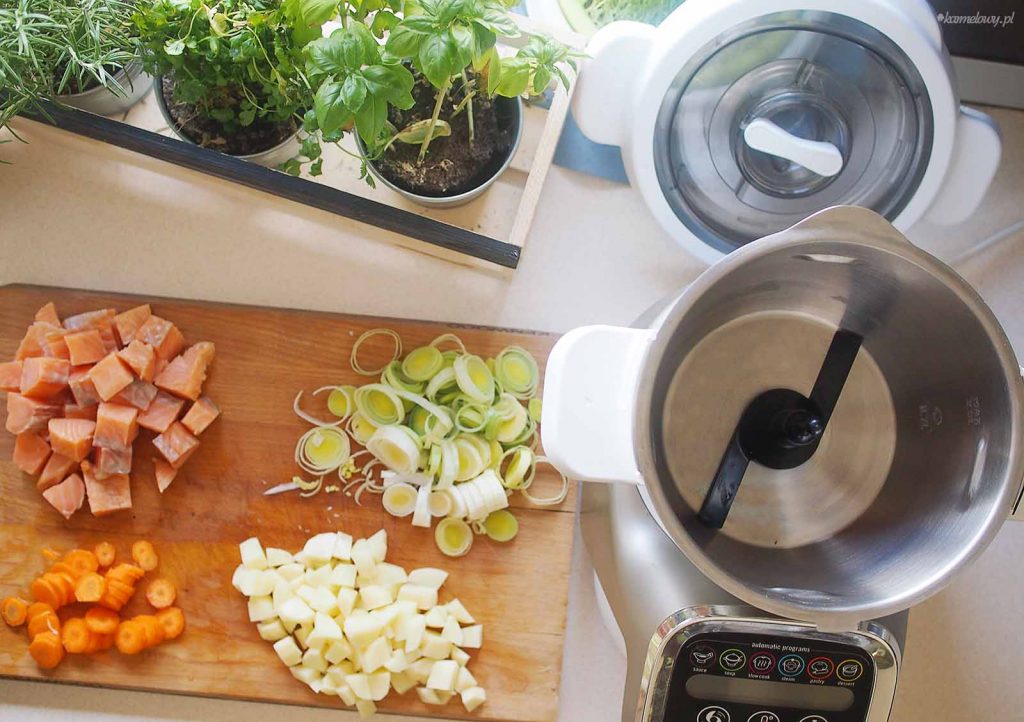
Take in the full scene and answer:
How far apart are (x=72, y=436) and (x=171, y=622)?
262mm

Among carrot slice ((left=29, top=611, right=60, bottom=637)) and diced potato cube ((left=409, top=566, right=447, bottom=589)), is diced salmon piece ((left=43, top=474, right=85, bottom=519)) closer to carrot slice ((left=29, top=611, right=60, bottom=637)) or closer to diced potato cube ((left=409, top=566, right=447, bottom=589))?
carrot slice ((left=29, top=611, right=60, bottom=637))

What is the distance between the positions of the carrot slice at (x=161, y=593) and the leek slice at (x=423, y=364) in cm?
40

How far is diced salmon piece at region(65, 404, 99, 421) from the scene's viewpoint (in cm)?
103

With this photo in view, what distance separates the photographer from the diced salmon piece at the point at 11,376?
1021 mm

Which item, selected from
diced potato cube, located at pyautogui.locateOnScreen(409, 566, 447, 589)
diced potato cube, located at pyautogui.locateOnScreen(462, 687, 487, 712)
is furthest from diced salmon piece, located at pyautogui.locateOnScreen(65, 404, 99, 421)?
diced potato cube, located at pyautogui.locateOnScreen(462, 687, 487, 712)

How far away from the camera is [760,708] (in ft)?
2.67

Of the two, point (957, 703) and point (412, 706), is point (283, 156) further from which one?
point (957, 703)

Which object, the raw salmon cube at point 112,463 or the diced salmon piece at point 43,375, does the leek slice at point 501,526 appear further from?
the diced salmon piece at point 43,375

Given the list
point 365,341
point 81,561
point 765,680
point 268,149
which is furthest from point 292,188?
point 765,680

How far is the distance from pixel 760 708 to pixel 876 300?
0.42m

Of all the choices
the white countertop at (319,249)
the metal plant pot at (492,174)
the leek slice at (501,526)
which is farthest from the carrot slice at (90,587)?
the metal plant pot at (492,174)

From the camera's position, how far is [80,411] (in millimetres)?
1030

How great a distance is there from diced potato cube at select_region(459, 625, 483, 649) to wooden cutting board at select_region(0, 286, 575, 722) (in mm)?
17

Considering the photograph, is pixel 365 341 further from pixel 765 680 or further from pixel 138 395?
pixel 765 680
